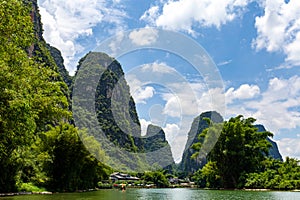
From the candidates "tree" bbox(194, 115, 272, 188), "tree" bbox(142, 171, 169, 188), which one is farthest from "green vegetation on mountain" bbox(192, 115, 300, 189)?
"tree" bbox(142, 171, 169, 188)

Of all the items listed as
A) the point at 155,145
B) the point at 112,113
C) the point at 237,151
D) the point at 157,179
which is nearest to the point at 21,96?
the point at 237,151

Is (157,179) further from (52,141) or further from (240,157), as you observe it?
(52,141)

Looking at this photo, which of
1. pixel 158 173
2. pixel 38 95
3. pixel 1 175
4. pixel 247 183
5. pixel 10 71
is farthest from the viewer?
pixel 158 173

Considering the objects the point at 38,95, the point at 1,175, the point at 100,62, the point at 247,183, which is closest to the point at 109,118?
the point at 100,62

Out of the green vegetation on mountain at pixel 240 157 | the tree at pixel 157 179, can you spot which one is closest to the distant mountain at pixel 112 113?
the tree at pixel 157 179

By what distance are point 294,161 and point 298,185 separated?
593 cm

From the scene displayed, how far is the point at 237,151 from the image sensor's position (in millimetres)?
33562

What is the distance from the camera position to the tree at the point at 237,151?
33.2 m

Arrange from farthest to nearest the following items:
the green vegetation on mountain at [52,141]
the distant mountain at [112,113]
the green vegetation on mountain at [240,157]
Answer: the distant mountain at [112,113] → the green vegetation on mountain at [240,157] → the green vegetation on mountain at [52,141]

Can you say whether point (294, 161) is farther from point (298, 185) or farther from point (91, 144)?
point (91, 144)

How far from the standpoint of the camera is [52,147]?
2434 cm

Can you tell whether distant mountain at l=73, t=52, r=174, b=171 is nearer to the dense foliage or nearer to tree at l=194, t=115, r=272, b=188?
tree at l=194, t=115, r=272, b=188

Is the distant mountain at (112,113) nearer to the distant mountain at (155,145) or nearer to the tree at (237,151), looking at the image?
the distant mountain at (155,145)

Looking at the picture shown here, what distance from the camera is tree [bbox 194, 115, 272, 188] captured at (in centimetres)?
3325
